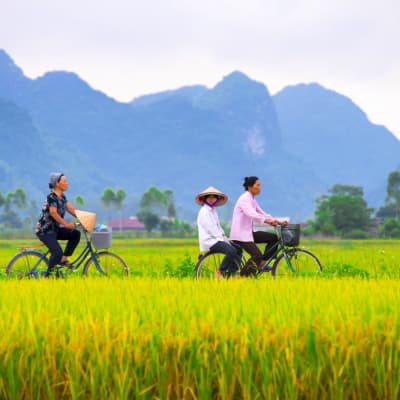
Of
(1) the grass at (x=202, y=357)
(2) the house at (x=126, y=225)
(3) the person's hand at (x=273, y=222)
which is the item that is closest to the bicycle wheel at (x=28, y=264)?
(3) the person's hand at (x=273, y=222)

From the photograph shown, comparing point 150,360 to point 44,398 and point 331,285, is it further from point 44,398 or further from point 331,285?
point 331,285

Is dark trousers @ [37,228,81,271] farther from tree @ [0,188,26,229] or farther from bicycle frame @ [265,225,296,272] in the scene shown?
tree @ [0,188,26,229]

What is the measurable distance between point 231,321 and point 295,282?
346 cm

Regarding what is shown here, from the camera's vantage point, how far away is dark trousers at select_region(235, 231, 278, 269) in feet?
35.7

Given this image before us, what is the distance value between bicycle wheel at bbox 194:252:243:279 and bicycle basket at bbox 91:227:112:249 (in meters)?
1.40

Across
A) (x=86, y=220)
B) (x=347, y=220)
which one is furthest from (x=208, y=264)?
(x=347, y=220)

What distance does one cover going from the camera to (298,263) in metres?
11.2

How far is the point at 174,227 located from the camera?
124 m

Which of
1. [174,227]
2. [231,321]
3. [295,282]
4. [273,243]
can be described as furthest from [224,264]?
[174,227]

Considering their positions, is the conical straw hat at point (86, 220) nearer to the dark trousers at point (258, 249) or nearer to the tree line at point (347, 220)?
the dark trousers at point (258, 249)

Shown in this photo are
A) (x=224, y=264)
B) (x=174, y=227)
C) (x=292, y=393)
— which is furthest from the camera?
(x=174, y=227)

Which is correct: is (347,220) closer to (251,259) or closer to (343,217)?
(343,217)

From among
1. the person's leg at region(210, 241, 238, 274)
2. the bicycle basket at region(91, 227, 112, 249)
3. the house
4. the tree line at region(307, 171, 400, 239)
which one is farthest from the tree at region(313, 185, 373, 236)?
the house

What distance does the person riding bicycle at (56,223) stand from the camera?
10.7 meters
